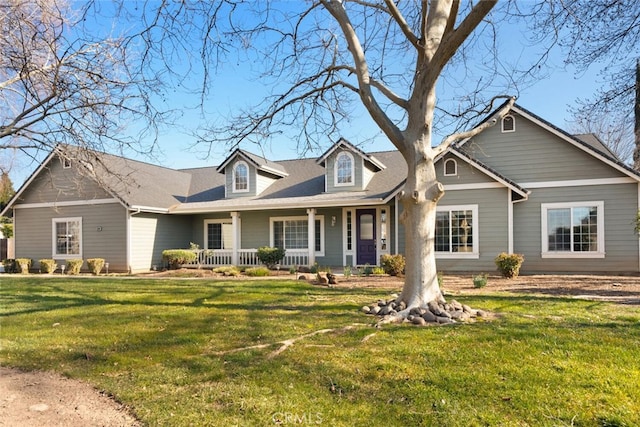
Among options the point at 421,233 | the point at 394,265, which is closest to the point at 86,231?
the point at 394,265

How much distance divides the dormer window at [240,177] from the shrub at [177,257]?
3.55 meters

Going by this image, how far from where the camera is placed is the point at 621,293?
9.16 meters

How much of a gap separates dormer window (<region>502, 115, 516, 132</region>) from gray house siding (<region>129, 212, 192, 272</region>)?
1466 cm

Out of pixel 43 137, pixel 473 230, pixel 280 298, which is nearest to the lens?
pixel 280 298

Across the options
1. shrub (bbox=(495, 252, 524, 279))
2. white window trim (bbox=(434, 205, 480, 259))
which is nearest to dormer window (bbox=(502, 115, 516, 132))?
white window trim (bbox=(434, 205, 480, 259))

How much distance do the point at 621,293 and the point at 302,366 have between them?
27.7 ft

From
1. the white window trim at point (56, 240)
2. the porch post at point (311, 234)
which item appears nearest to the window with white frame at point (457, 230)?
the porch post at point (311, 234)

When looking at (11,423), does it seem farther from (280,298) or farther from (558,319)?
(558,319)

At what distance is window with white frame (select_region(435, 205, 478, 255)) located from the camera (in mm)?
14172

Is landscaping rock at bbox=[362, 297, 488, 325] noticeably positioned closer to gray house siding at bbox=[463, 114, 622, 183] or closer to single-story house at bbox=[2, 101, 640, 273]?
single-story house at bbox=[2, 101, 640, 273]

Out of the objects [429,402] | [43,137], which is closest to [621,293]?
[429,402]

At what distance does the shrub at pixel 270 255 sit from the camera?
16859 mm

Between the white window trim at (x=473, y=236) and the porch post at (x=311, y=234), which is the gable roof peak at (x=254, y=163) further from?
the white window trim at (x=473, y=236)

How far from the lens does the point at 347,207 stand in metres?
17.3
